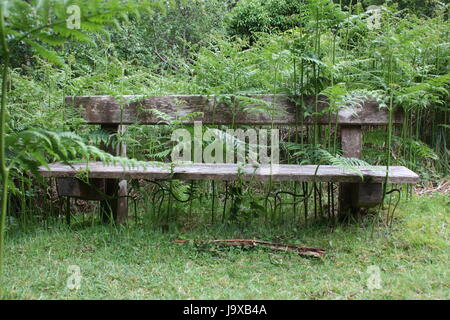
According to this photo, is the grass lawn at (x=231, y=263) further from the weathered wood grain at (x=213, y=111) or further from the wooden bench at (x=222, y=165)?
the weathered wood grain at (x=213, y=111)

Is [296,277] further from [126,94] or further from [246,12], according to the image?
[246,12]

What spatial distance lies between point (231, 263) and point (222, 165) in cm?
97

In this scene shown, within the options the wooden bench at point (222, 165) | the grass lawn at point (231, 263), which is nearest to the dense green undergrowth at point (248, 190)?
the grass lawn at point (231, 263)

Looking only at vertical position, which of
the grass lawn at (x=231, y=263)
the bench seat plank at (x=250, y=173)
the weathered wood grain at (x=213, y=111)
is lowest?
the grass lawn at (x=231, y=263)

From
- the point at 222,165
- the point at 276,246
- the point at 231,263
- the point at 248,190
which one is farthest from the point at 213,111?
the point at 231,263

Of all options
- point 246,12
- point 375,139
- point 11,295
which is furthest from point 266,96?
point 246,12

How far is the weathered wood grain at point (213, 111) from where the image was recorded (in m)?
3.54

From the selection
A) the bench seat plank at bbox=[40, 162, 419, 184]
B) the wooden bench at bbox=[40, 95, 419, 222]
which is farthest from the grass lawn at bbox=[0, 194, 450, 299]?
the bench seat plank at bbox=[40, 162, 419, 184]

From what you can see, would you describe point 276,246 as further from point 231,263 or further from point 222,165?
point 222,165

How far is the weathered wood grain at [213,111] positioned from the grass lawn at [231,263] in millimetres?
927

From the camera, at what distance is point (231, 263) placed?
2762mm

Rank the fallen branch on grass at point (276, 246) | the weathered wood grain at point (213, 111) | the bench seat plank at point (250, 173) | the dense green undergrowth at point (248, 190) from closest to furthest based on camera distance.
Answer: the dense green undergrowth at point (248, 190)
the fallen branch on grass at point (276, 246)
the bench seat plank at point (250, 173)
the weathered wood grain at point (213, 111)

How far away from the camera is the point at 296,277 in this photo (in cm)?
255
